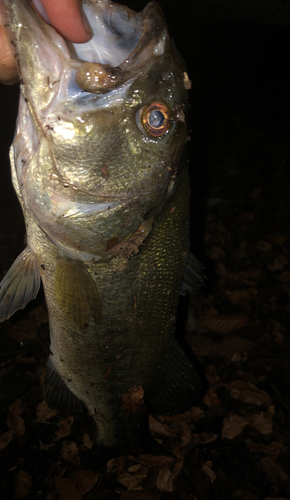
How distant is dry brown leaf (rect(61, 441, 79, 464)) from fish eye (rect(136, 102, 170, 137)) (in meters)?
2.87

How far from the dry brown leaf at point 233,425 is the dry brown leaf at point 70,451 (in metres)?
1.42

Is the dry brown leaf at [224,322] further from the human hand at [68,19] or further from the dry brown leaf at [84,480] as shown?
the human hand at [68,19]

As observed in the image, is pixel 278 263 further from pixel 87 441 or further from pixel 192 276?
pixel 87 441

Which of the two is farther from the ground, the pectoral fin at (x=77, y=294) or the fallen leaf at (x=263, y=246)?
the pectoral fin at (x=77, y=294)

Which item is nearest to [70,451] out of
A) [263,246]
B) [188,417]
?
[188,417]

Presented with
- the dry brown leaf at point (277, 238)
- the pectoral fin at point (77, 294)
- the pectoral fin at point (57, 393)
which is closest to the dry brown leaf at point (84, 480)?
the pectoral fin at point (57, 393)

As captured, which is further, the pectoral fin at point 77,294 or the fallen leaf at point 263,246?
the fallen leaf at point 263,246

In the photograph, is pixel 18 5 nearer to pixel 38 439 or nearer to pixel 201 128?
pixel 38 439

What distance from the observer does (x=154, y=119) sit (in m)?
1.35

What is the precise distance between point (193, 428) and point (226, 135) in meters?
6.95

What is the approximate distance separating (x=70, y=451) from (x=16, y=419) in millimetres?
608

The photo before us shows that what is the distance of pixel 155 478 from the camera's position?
2811 millimetres

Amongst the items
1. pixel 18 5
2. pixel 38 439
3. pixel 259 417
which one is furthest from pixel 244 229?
pixel 18 5

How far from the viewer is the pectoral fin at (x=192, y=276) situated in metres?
1.98
